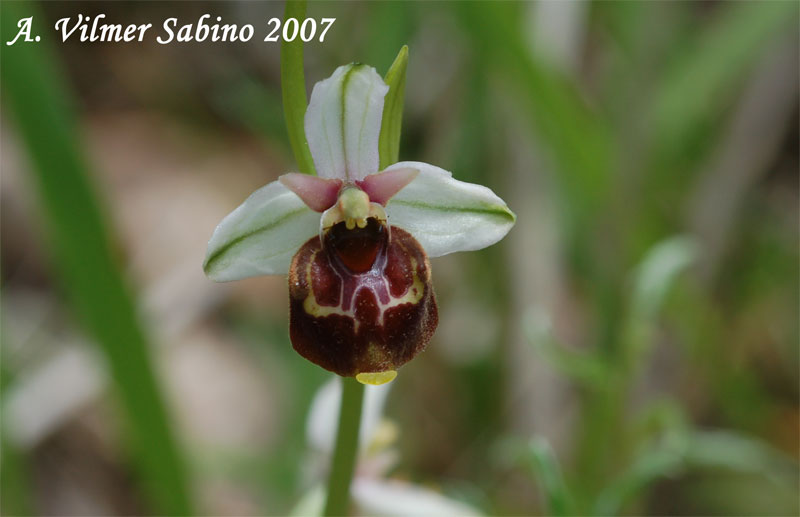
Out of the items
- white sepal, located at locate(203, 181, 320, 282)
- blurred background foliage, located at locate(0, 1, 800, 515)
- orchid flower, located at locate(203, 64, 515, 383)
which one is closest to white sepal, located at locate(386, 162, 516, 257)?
orchid flower, located at locate(203, 64, 515, 383)

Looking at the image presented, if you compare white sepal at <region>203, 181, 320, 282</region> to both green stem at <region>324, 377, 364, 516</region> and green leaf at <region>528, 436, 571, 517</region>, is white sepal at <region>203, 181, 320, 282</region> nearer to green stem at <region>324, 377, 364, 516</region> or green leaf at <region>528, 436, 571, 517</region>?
green stem at <region>324, 377, 364, 516</region>

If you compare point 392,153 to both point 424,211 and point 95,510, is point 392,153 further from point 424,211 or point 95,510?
point 95,510

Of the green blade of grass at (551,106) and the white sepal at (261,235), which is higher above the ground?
the green blade of grass at (551,106)

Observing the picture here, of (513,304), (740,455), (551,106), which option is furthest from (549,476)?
(513,304)

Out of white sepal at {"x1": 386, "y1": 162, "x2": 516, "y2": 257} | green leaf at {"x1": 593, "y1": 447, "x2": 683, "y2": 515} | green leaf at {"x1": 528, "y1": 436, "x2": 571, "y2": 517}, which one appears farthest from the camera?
green leaf at {"x1": 593, "y1": 447, "x2": 683, "y2": 515}

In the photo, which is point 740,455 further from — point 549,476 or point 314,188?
point 314,188

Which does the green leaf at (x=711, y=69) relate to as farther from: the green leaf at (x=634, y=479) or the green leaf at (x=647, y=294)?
the green leaf at (x=634, y=479)

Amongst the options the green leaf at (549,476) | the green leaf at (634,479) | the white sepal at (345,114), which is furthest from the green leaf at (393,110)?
the green leaf at (634,479)
